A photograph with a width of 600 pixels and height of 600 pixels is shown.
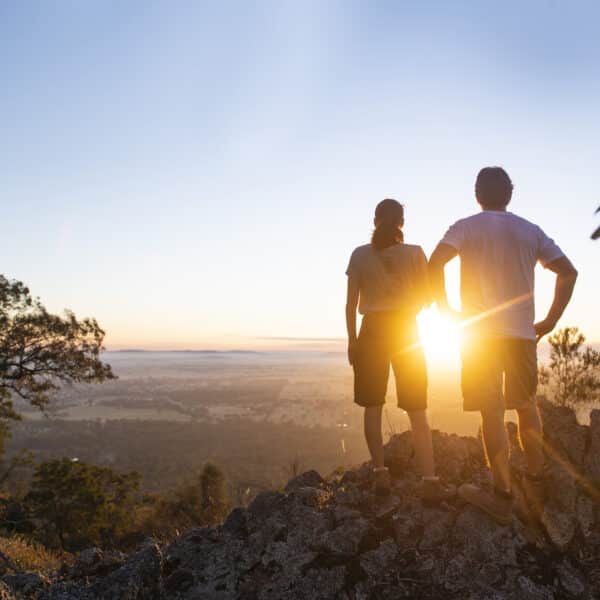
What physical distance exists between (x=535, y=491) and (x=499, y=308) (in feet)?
6.30

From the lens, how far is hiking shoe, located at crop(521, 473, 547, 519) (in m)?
4.58

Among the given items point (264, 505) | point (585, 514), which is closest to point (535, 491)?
point (585, 514)

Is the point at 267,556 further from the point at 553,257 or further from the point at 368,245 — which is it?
the point at 553,257

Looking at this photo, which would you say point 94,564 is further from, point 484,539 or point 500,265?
point 500,265

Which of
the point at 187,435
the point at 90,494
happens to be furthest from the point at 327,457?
the point at 90,494

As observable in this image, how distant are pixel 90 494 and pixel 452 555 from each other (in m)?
23.1

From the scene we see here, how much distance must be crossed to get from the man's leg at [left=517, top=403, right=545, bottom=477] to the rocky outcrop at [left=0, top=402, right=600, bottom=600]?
1.41 feet

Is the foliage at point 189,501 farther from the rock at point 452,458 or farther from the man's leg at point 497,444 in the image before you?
the man's leg at point 497,444

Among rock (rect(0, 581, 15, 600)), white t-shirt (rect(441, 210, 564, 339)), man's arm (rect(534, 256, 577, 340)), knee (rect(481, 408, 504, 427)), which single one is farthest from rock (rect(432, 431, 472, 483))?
rock (rect(0, 581, 15, 600))

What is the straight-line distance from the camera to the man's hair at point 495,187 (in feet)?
14.2

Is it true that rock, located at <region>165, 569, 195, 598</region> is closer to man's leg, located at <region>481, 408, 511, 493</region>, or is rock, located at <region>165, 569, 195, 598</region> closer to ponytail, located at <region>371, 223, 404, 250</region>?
man's leg, located at <region>481, 408, 511, 493</region>

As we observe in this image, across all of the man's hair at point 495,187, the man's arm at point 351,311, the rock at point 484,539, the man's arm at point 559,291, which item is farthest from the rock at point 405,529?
the man's hair at point 495,187

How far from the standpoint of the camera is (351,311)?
16.5 ft

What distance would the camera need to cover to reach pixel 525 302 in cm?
Answer: 410
